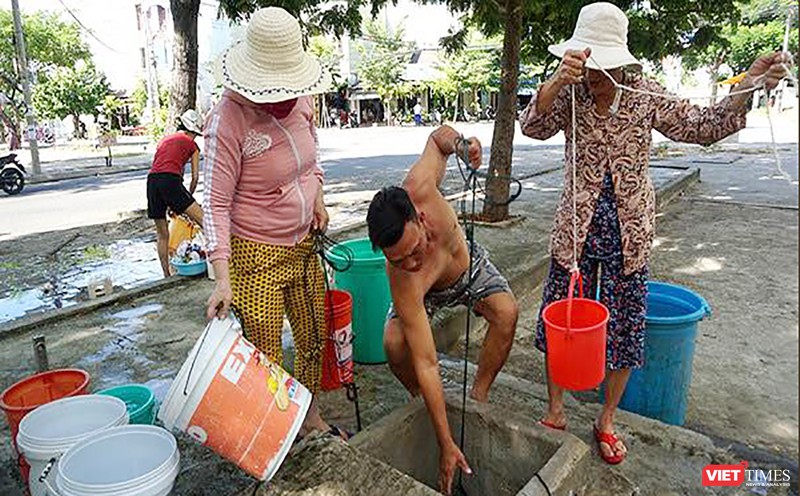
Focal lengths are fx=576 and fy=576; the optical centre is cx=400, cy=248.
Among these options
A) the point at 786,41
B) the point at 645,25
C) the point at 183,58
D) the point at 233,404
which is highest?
the point at 645,25

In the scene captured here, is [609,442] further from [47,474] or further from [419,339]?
[47,474]

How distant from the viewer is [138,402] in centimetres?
245

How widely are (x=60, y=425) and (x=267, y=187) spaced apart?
108cm

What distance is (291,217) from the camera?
228 cm

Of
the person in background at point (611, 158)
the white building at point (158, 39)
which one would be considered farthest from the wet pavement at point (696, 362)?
the white building at point (158, 39)

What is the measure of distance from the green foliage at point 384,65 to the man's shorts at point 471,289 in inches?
1254

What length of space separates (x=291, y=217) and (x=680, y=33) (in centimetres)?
681

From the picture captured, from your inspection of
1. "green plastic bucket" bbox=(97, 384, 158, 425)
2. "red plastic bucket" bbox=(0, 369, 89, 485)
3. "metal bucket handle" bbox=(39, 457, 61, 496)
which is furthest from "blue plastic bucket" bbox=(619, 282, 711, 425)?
"red plastic bucket" bbox=(0, 369, 89, 485)

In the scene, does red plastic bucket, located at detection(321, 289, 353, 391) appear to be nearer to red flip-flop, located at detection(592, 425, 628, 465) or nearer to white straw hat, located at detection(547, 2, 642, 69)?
red flip-flop, located at detection(592, 425, 628, 465)

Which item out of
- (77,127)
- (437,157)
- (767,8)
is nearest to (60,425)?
(437,157)

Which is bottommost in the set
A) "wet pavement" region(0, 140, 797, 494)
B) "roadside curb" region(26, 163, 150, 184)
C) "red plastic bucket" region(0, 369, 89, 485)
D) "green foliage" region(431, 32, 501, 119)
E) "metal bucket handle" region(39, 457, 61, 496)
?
"wet pavement" region(0, 140, 797, 494)

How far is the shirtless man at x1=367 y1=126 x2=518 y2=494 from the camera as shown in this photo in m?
1.95

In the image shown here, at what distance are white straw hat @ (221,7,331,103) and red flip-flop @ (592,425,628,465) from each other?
180 cm

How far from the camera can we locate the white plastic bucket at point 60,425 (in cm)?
173
